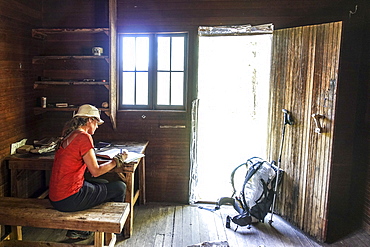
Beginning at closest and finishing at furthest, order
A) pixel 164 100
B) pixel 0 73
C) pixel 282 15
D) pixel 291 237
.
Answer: pixel 0 73 < pixel 291 237 < pixel 282 15 < pixel 164 100

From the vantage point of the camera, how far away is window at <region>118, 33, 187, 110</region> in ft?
13.1

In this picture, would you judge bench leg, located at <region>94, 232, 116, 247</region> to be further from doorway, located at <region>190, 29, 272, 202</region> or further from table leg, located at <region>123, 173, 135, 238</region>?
doorway, located at <region>190, 29, 272, 202</region>

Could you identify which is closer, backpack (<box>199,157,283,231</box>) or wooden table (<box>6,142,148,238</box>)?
wooden table (<box>6,142,148,238</box>)

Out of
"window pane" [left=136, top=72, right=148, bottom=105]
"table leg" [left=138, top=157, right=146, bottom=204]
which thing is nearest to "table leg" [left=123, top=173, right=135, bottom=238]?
"table leg" [left=138, top=157, right=146, bottom=204]

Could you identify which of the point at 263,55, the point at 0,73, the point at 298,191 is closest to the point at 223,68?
the point at 263,55

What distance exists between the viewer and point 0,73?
3098 millimetres

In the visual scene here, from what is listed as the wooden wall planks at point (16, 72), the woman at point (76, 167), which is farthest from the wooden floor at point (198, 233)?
the wooden wall planks at point (16, 72)

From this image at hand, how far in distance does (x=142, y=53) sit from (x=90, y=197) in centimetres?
199

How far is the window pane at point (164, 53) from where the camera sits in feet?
13.1

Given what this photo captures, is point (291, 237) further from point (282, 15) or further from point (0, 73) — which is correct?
point (0, 73)

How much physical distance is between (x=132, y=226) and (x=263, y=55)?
8.38 ft

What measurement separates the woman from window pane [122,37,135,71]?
4.28ft

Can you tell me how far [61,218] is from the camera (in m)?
2.65

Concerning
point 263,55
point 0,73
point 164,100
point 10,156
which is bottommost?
point 10,156
